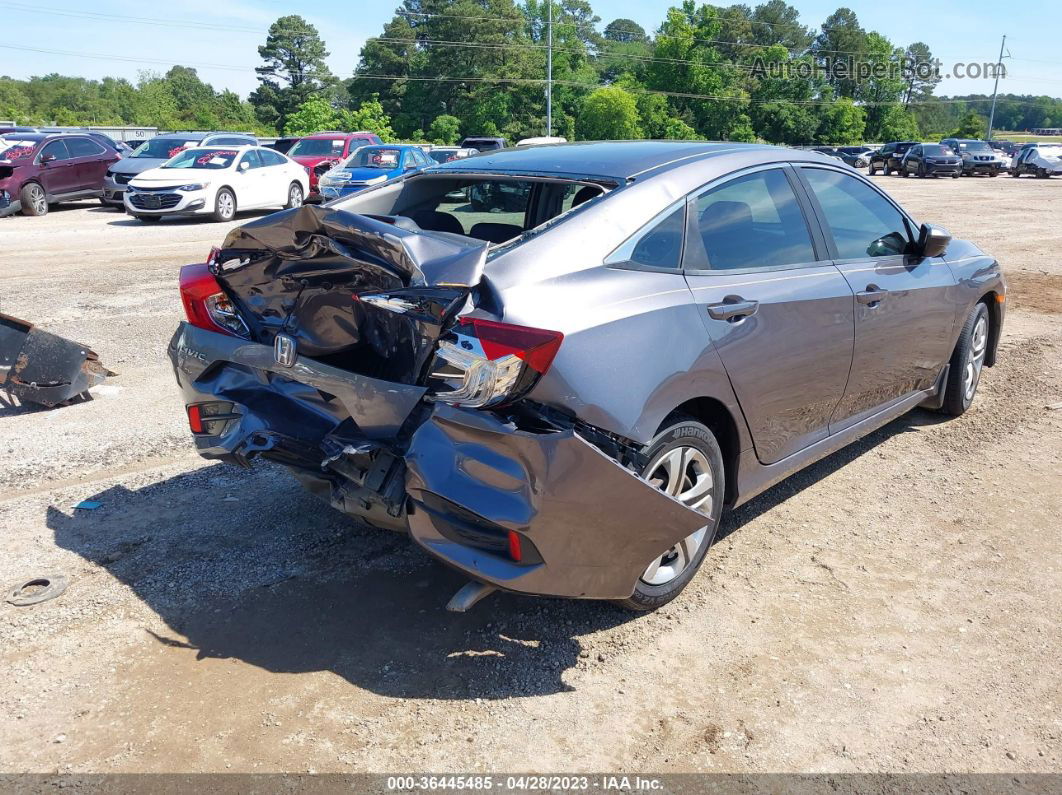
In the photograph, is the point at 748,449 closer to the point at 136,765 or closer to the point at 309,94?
A: the point at 136,765

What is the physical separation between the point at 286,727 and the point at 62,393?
13.2 ft

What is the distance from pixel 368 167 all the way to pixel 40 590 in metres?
16.7

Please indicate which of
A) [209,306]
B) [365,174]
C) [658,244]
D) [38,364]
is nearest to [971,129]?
[365,174]

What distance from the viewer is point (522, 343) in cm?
279

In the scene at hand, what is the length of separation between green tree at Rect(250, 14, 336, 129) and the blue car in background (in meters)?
88.5

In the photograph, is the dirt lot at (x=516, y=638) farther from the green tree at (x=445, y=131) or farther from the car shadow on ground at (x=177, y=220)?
the green tree at (x=445, y=131)

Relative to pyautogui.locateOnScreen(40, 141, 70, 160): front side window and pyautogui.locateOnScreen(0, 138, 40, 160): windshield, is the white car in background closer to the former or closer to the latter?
pyautogui.locateOnScreen(40, 141, 70, 160): front side window

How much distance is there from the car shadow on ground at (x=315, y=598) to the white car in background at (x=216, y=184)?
42.0 ft

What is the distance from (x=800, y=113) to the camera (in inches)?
3430

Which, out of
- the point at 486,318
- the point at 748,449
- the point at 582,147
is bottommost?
the point at 748,449

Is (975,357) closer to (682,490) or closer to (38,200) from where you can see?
(682,490)

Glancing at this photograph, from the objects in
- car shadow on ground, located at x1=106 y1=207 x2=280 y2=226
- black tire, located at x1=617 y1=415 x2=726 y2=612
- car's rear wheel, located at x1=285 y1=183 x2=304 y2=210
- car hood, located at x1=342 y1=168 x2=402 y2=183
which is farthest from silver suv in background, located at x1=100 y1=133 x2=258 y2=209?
black tire, located at x1=617 y1=415 x2=726 y2=612

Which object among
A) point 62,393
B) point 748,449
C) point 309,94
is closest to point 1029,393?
point 748,449

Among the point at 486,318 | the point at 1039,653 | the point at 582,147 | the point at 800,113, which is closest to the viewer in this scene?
the point at 486,318
